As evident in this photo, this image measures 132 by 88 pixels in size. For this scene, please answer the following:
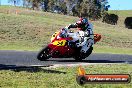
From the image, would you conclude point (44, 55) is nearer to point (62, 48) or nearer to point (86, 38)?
point (62, 48)

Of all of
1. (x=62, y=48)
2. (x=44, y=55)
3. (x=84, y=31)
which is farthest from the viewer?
(x=84, y=31)

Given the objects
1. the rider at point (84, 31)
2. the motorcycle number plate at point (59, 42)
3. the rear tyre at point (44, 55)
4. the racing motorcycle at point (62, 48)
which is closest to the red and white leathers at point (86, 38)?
the rider at point (84, 31)

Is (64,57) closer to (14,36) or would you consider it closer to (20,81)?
(20,81)

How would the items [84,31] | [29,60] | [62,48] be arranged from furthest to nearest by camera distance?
[84,31] → [62,48] → [29,60]

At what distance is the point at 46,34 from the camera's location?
136ft

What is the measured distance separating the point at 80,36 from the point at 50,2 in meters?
89.1

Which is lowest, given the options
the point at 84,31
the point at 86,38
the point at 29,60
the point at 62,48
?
the point at 29,60

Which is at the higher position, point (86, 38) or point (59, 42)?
point (86, 38)

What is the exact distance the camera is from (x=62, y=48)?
17.2 m

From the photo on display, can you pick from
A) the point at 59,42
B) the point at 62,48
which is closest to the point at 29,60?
the point at 59,42

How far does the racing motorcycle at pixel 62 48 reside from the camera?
1695 centimetres

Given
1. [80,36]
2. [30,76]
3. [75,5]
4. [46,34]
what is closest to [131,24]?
[75,5]

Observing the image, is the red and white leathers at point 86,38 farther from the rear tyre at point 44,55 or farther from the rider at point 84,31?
the rear tyre at point 44,55

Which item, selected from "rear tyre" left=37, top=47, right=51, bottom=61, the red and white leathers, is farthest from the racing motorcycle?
the red and white leathers
